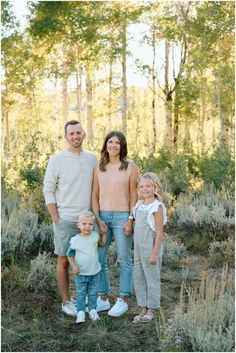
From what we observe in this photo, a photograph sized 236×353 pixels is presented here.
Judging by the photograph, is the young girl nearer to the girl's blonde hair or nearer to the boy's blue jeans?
the girl's blonde hair

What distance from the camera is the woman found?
465 cm

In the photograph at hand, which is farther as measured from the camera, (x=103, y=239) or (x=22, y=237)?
(x=22, y=237)

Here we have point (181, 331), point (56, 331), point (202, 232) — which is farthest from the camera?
point (202, 232)

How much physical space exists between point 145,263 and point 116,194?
679 millimetres

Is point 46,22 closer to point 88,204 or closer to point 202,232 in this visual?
point 202,232

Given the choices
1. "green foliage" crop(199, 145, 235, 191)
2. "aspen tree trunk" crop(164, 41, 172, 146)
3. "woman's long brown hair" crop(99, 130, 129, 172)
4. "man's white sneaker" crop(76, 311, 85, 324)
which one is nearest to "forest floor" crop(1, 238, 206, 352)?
"man's white sneaker" crop(76, 311, 85, 324)

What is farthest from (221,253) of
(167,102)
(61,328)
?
(167,102)

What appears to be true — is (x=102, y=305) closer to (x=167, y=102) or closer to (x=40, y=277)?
(x=40, y=277)

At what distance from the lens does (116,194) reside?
4.67m

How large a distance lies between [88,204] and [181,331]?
144cm

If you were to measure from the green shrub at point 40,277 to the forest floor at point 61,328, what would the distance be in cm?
11

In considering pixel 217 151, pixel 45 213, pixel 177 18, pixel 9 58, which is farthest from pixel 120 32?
pixel 45 213

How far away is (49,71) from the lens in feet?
70.0

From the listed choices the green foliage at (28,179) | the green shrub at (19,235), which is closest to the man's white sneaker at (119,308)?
the green shrub at (19,235)
